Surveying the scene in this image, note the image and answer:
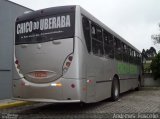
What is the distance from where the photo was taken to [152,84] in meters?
27.9

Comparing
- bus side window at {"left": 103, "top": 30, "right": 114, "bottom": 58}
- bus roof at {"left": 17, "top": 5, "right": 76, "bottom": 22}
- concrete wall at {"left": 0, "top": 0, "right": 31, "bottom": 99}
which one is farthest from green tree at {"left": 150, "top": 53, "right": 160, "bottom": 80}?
bus roof at {"left": 17, "top": 5, "right": 76, "bottom": 22}

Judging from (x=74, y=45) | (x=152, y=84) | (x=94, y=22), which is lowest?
(x=152, y=84)

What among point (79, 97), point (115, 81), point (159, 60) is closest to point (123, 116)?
point (79, 97)

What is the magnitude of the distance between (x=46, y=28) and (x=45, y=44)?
21.0 inches

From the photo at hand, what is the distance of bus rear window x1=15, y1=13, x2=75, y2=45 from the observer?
28.6 feet

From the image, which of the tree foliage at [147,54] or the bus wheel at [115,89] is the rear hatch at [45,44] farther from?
the tree foliage at [147,54]

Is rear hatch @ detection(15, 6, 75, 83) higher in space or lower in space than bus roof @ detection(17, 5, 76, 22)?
lower

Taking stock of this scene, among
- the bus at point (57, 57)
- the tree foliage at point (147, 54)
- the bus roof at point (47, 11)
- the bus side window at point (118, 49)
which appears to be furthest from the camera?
the tree foliage at point (147, 54)

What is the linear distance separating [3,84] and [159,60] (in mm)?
16460

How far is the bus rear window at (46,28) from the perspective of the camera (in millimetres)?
8719

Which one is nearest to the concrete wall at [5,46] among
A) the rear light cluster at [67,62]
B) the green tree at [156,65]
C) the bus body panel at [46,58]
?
the bus body panel at [46,58]

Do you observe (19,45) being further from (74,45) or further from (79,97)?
(79,97)

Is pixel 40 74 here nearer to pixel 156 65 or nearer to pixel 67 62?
pixel 67 62

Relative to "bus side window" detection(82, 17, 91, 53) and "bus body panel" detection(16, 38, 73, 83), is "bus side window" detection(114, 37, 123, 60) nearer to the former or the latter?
"bus side window" detection(82, 17, 91, 53)
